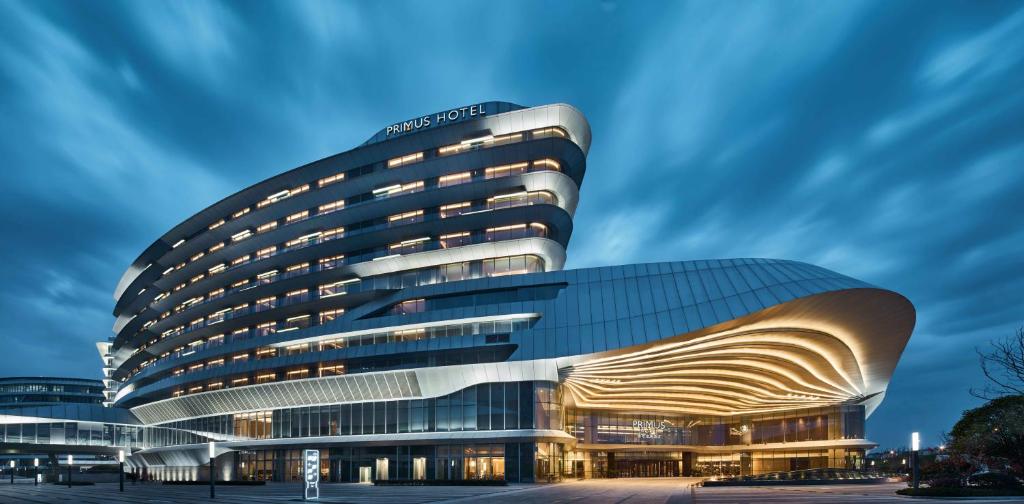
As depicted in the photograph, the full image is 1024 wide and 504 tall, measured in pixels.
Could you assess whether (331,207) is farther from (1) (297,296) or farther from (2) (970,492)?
(2) (970,492)

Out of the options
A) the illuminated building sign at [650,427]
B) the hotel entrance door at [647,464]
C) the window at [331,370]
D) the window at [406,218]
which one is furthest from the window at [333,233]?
the illuminated building sign at [650,427]

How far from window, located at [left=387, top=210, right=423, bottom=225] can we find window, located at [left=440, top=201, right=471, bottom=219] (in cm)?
255

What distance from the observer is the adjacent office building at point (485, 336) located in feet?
188

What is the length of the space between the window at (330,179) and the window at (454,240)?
15957 mm

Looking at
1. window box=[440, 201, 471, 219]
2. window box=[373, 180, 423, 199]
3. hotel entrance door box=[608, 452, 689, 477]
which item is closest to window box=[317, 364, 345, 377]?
window box=[440, 201, 471, 219]

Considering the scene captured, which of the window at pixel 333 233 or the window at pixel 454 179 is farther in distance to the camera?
the window at pixel 333 233

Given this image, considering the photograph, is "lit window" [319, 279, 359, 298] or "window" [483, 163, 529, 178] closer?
"window" [483, 163, 529, 178]

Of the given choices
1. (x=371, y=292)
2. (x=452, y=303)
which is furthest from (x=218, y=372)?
(x=452, y=303)

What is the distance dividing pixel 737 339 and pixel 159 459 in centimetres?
8456

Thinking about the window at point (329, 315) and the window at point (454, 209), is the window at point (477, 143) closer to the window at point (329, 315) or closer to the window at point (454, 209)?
the window at point (454, 209)

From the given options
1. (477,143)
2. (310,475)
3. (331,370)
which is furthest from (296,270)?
(310,475)

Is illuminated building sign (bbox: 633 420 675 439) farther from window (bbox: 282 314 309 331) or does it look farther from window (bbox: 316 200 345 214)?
window (bbox: 316 200 345 214)

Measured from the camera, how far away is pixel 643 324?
54688mm

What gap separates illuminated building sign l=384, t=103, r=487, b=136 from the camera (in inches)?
2921
